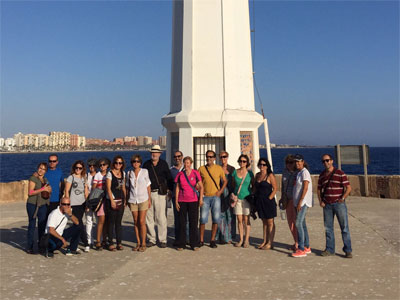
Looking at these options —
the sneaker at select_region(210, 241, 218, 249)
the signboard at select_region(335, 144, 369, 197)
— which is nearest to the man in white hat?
the sneaker at select_region(210, 241, 218, 249)

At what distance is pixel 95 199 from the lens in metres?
6.36

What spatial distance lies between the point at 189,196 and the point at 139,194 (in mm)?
902

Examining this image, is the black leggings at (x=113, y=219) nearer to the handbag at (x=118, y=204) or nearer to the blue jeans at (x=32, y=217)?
the handbag at (x=118, y=204)

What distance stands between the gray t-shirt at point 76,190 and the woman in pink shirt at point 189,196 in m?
1.71

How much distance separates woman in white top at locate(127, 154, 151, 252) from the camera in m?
6.41

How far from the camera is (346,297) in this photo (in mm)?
4301

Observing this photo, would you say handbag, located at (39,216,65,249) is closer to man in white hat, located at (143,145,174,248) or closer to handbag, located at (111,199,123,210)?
handbag, located at (111,199,123,210)

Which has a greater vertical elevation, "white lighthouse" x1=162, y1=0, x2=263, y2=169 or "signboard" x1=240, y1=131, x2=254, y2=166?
"white lighthouse" x1=162, y1=0, x2=263, y2=169

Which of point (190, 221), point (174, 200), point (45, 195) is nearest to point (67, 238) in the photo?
point (45, 195)

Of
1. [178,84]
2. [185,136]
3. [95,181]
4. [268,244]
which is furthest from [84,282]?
[178,84]

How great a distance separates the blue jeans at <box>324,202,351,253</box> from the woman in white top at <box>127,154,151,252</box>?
3.13 m

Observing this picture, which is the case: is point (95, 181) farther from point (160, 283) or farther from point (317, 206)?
point (317, 206)

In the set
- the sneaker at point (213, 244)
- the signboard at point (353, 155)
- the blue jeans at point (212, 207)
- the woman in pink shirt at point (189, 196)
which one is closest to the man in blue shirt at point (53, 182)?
the woman in pink shirt at point (189, 196)

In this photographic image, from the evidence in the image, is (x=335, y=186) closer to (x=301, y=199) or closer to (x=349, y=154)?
(x=301, y=199)
